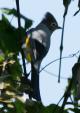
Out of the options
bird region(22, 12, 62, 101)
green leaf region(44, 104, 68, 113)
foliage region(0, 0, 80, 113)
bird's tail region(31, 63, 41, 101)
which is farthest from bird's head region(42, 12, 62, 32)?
green leaf region(44, 104, 68, 113)


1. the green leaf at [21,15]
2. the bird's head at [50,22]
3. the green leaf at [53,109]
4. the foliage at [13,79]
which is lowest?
the green leaf at [53,109]

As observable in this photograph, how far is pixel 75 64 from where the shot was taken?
142cm

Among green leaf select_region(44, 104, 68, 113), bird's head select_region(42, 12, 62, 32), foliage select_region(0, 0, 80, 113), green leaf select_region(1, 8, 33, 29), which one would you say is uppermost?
bird's head select_region(42, 12, 62, 32)

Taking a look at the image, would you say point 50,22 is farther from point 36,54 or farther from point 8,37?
point 8,37

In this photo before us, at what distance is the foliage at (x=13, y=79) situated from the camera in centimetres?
120

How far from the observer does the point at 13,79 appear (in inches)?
52.8

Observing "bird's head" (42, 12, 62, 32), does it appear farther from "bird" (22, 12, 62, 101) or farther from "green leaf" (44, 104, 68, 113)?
"green leaf" (44, 104, 68, 113)

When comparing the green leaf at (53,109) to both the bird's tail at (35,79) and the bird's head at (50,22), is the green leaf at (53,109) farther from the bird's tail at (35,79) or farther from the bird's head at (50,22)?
the bird's head at (50,22)

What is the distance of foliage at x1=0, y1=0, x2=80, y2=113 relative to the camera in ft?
3.94

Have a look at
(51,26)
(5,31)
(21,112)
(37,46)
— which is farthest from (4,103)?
(51,26)

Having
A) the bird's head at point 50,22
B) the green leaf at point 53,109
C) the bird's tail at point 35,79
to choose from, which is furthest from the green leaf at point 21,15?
the bird's head at point 50,22

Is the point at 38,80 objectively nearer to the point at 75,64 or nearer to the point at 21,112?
the point at 75,64

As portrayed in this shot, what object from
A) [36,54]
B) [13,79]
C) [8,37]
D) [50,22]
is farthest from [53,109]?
[50,22]

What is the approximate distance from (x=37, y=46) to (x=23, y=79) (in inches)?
19.5
